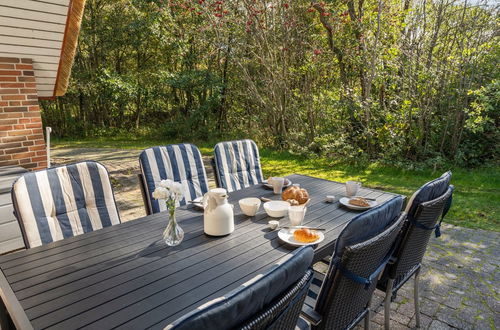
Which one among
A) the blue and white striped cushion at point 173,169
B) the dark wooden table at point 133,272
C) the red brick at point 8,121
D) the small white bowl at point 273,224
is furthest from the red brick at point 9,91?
the small white bowl at point 273,224

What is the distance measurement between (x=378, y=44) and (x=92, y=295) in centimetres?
630

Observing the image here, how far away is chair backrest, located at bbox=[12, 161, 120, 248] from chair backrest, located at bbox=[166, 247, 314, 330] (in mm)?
1550

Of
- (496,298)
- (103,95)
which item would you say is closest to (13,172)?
(496,298)

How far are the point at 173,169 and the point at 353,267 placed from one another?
1791mm

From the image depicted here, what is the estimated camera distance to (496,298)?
2.30 metres

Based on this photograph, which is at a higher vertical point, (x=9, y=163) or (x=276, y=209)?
(x=9, y=163)

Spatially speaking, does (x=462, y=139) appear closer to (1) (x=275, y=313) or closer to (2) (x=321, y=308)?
(2) (x=321, y=308)

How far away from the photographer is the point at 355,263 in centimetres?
125

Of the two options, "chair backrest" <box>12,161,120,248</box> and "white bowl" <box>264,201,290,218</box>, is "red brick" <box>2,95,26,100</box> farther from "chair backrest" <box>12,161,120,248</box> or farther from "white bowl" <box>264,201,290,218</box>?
"white bowl" <box>264,201,290,218</box>

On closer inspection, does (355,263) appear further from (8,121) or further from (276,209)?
(8,121)

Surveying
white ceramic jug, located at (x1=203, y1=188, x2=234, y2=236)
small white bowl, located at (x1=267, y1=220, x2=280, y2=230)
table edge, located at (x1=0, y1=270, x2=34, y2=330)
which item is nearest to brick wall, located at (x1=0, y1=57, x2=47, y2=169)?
table edge, located at (x1=0, y1=270, x2=34, y2=330)

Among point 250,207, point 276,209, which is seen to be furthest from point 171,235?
point 276,209

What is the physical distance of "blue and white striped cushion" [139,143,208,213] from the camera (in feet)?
8.09

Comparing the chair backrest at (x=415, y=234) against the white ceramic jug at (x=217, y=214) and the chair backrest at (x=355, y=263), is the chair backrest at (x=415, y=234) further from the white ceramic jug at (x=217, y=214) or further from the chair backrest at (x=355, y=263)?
the white ceramic jug at (x=217, y=214)
